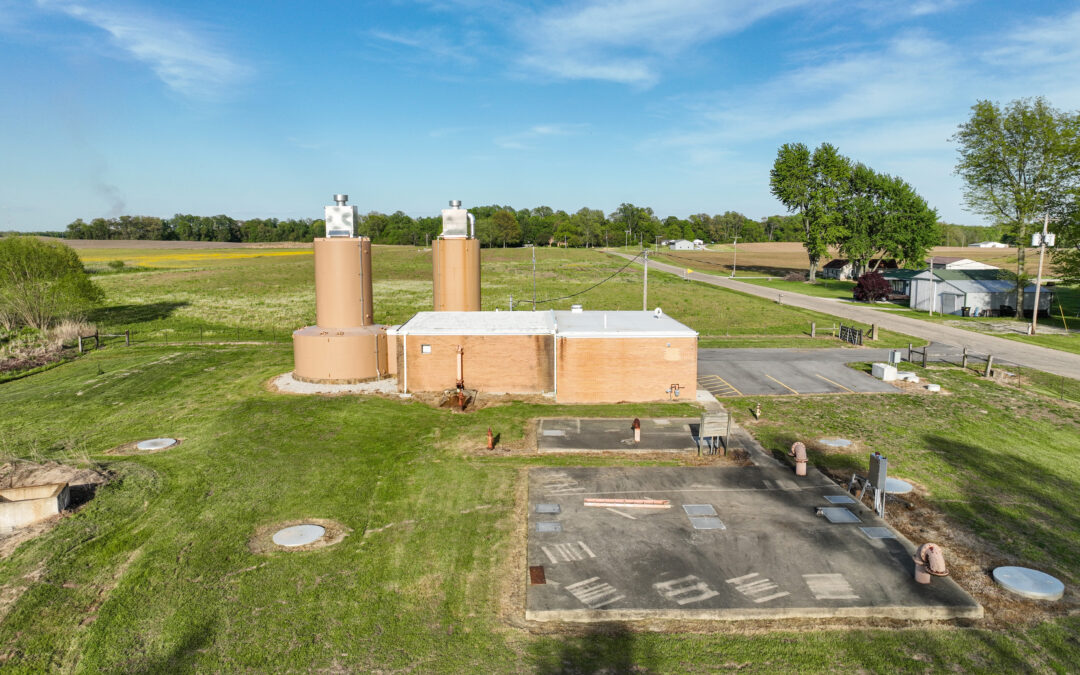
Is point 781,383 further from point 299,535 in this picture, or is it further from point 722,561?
point 299,535

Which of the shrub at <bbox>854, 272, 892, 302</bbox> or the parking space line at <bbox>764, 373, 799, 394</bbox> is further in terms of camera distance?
the shrub at <bbox>854, 272, 892, 302</bbox>

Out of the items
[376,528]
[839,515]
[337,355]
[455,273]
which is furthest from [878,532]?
[455,273]

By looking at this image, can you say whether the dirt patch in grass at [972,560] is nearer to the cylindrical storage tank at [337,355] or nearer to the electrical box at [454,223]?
the cylindrical storage tank at [337,355]

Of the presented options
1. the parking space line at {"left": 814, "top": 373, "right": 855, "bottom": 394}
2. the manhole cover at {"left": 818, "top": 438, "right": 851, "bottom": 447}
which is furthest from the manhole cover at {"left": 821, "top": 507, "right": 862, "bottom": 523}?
the parking space line at {"left": 814, "top": 373, "right": 855, "bottom": 394}

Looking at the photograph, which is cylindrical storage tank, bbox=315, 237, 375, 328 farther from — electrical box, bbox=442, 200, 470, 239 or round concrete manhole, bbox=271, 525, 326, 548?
round concrete manhole, bbox=271, 525, 326, 548

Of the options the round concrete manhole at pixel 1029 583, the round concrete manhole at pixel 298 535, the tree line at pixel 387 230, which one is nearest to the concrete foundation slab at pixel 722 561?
the round concrete manhole at pixel 1029 583

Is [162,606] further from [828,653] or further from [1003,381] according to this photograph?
[1003,381]
